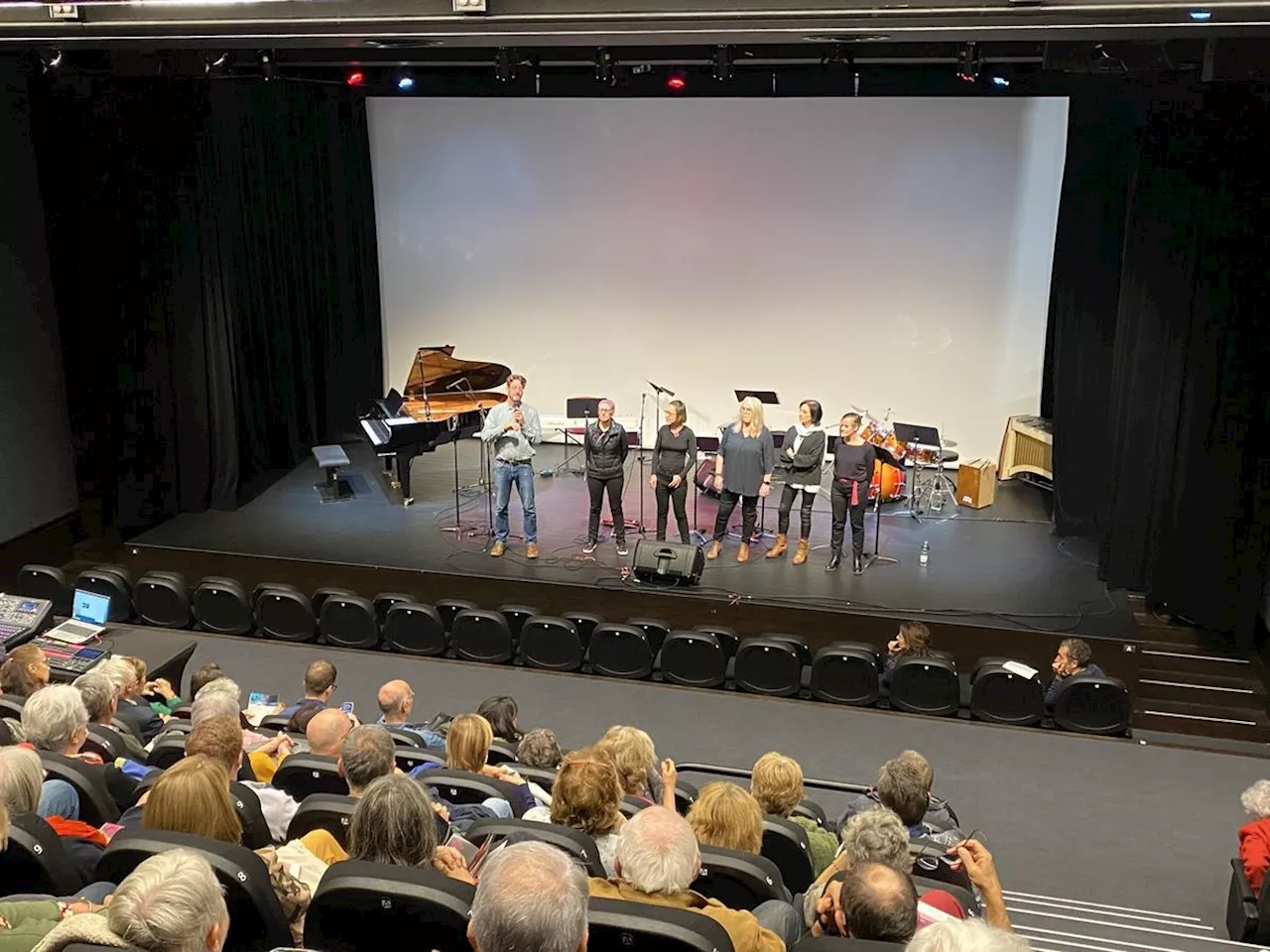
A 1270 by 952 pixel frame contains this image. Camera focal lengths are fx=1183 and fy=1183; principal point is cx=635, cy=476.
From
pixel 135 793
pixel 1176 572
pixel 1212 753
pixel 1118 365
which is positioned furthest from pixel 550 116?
pixel 135 793

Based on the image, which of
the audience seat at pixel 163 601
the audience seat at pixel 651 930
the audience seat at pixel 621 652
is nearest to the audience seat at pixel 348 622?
the audience seat at pixel 163 601

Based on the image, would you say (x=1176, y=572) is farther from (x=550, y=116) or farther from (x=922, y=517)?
(x=550, y=116)

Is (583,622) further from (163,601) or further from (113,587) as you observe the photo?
(113,587)

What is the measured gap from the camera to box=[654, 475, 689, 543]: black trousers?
9.79 meters

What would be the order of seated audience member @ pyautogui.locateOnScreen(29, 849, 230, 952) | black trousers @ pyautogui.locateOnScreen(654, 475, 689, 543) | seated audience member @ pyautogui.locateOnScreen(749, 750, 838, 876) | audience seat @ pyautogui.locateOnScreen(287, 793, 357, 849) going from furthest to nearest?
black trousers @ pyautogui.locateOnScreen(654, 475, 689, 543) < seated audience member @ pyautogui.locateOnScreen(749, 750, 838, 876) < audience seat @ pyautogui.locateOnScreen(287, 793, 357, 849) < seated audience member @ pyautogui.locateOnScreen(29, 849, 230, 952)

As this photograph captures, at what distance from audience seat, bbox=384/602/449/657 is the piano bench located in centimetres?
329

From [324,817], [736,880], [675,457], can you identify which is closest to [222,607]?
[675,457]

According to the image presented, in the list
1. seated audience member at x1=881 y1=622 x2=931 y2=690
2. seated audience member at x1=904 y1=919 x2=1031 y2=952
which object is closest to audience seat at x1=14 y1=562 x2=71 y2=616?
seated audience member at x1=881 y1=622 x2=931 y2=690

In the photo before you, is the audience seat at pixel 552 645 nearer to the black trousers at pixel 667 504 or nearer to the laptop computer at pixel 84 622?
the black trousers at pixel 667 504

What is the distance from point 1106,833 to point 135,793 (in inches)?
200

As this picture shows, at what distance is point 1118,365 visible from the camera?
9.53m

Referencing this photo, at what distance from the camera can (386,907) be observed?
3.04m

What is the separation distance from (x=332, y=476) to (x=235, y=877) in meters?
9.21

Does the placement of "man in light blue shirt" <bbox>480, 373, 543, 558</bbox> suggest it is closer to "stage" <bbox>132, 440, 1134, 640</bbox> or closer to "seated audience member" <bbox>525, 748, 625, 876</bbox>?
"stage" <bbox>132, 440, 1134, 640</bbox>
